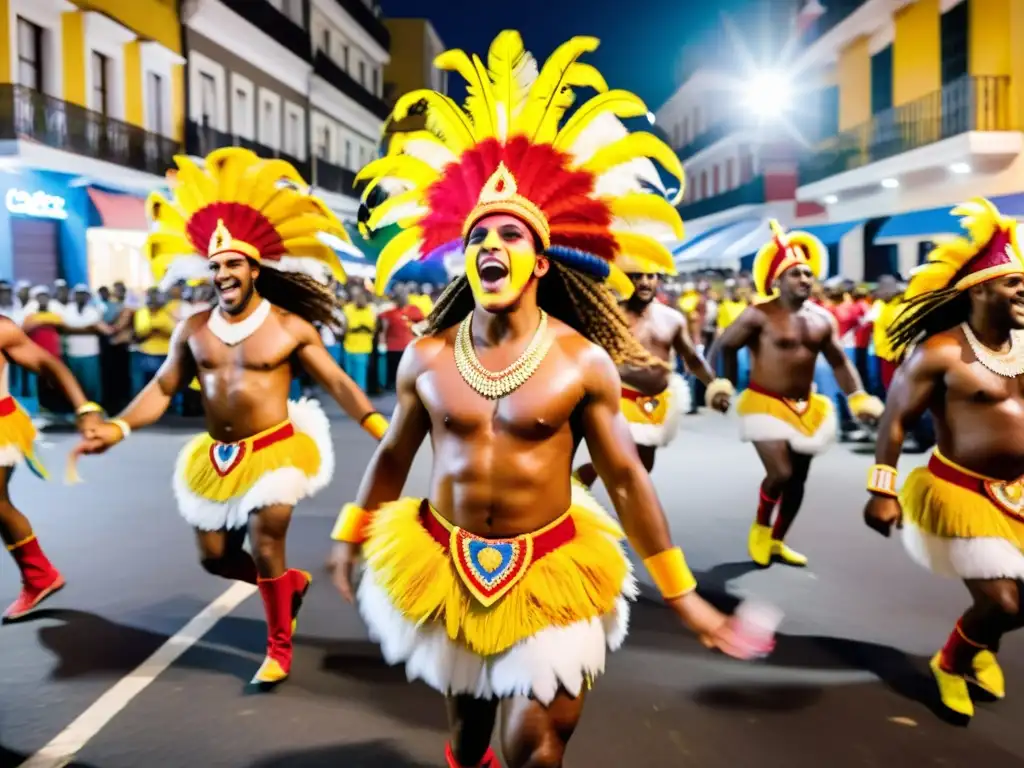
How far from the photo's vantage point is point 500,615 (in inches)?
131

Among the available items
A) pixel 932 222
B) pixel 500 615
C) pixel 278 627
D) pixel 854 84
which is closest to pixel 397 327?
pixel 932 222

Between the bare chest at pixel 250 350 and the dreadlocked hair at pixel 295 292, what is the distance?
14.4 inches

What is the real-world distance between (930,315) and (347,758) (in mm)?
3379

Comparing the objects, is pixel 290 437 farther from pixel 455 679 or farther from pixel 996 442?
pixel 996 442

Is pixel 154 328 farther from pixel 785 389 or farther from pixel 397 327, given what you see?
pixel 785 389

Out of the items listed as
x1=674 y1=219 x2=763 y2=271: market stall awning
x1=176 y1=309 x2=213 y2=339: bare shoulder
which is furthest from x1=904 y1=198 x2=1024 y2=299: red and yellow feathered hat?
x1=674 y1=219 x2=763 y2=271: market stall awning

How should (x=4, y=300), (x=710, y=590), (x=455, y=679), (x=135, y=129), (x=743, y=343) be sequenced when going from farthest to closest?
(x=135, y=129) → (x=4, y=300) → (x=743, y=343) → (x=710, y=590) → (x=455, y=679)

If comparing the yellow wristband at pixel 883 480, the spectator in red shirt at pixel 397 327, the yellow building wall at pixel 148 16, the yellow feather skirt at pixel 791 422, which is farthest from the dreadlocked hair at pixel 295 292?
the yellow building wall at pixel 148 16

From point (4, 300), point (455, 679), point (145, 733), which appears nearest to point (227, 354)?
point (145, 733)

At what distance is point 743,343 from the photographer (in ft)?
24.5

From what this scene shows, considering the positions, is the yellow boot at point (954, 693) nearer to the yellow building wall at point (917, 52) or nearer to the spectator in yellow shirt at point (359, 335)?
the spectator in yellow shirt at point (359, 335)

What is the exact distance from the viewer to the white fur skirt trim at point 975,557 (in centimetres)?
456

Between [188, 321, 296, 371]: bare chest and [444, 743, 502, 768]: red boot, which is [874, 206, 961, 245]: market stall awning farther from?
[444, 743, 502, 768]: red boot

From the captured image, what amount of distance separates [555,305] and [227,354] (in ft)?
7.24
